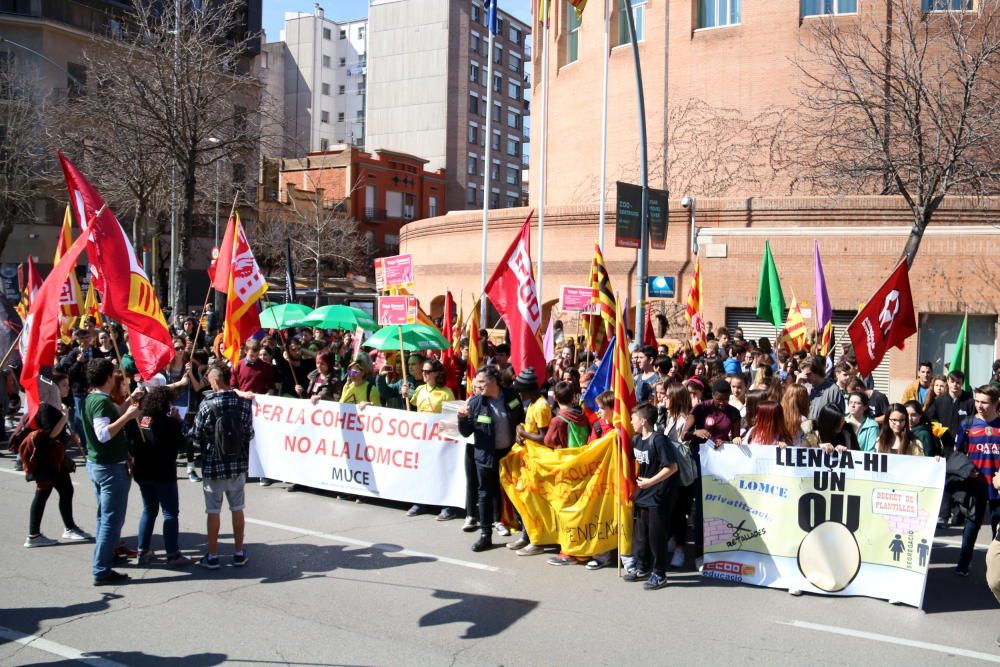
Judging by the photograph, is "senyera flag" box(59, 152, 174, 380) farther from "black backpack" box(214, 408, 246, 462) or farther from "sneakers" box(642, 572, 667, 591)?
"sneakers" box(642, 572, 667, 591)

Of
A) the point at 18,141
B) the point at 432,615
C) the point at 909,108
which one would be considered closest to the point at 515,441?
the point at 432,615

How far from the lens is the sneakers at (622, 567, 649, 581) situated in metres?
7.48

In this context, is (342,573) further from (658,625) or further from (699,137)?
(699,137)

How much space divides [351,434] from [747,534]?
461 centimetres

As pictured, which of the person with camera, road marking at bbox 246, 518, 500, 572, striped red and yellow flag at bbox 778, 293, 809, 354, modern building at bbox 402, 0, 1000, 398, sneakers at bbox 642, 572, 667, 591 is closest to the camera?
the person with camera

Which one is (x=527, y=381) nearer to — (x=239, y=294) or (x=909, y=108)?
(x=239, y=294)

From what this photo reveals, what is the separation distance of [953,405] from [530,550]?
5346 mm

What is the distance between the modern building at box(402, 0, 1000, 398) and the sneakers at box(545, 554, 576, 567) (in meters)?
16.2

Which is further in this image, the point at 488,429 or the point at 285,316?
the point at 285,316

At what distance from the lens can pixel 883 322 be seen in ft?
35.7

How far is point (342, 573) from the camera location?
746cm

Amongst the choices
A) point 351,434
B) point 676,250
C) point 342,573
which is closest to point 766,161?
point 676,250

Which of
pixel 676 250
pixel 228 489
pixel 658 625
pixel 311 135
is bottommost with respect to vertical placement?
pixel 658 625

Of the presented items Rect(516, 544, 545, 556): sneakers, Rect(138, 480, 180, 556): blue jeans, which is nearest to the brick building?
Rect(516, 544, 545, 556): sneakers
